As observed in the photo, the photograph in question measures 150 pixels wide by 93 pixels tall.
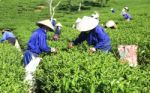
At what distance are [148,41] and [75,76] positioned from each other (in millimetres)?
6940

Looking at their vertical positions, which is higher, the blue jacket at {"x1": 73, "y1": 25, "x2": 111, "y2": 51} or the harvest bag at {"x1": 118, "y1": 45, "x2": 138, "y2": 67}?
the blue jacket at {"x1": 73, "y1": 25, "x2": 111, "y2": 51}

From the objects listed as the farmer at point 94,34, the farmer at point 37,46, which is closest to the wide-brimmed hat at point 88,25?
the farmer at point 94,34

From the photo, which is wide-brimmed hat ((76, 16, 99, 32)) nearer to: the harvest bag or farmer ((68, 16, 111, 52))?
farmer ((68, 16, 111, 52))

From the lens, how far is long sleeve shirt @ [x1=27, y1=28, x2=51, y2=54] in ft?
40.0

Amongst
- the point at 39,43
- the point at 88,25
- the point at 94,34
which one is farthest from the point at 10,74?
the point at 94,34

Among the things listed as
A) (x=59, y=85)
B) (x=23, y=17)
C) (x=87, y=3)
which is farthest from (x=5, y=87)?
(x=87, y=3)

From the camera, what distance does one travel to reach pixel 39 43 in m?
12.3

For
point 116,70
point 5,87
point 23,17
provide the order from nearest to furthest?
point 5,87 < point 116,70 < point 23,17

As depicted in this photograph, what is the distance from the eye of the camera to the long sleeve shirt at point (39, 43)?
12.2 m

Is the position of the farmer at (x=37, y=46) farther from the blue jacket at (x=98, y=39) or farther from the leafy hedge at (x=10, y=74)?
the blue jacket at (x=98, y=39)

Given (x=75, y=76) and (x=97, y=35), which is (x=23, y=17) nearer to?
(x=97, y=35)

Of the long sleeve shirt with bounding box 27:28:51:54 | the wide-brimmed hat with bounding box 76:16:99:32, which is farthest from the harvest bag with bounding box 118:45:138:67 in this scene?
the long sleeve shirt with bounding box 27:28:51:54

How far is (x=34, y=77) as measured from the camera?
10.9 m

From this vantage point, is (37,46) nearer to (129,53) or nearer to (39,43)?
(39,43)
